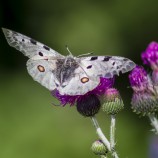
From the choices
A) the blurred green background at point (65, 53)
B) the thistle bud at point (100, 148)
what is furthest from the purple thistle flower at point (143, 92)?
the blurred green background at point (65, 53)

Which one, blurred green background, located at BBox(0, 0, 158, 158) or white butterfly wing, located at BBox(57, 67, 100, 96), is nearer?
white butterfly wing, located at BBox(57, 67, 100, 96)

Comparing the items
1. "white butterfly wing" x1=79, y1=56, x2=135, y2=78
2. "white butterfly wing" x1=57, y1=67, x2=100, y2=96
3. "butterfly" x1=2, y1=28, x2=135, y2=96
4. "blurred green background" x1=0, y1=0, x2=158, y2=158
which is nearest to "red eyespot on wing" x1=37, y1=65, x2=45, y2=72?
"butterfly" x1=2, y1=28, x2=135, y2=96

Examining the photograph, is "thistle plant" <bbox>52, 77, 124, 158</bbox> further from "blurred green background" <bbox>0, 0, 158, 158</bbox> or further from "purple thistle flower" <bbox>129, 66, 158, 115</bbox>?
"blurred green background" <bbox>0, 0, 158, 158</bbox>

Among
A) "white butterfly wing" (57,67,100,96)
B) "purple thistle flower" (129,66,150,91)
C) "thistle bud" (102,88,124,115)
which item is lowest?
"thistle bud" (102,88,124,115)

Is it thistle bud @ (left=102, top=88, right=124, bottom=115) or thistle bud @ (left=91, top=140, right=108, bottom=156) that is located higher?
thistle bud @ (left=102, top=88, right=124, bottom=115)

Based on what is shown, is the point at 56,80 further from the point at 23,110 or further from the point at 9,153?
the point at 23,110

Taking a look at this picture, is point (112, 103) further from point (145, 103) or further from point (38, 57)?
point (38, 57)

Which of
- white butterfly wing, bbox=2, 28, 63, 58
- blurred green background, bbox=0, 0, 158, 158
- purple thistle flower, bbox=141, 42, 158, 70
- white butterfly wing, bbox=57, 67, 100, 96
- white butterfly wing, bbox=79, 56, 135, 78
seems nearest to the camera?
white butterfly wing, bbox=79, 56, 135, 78
